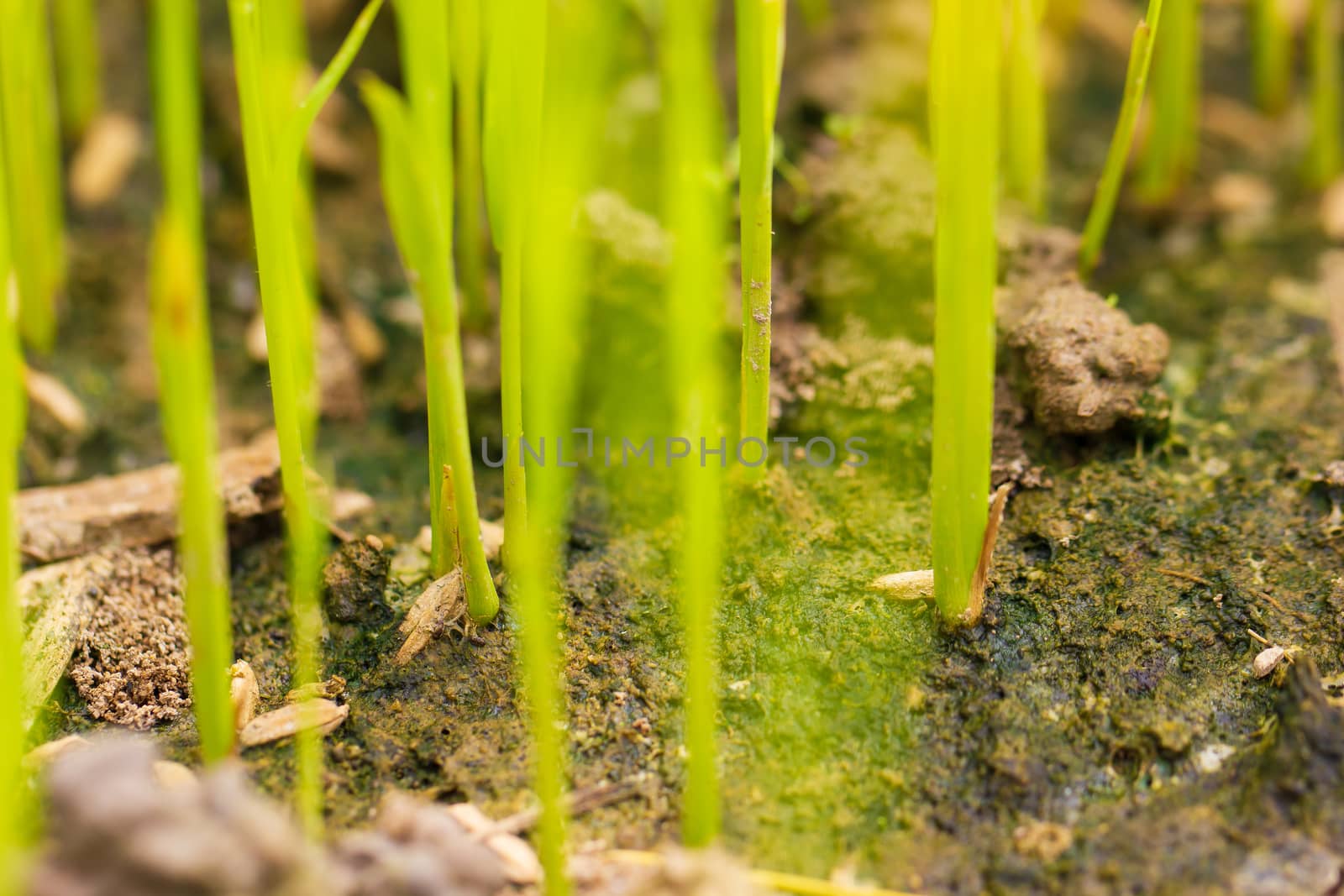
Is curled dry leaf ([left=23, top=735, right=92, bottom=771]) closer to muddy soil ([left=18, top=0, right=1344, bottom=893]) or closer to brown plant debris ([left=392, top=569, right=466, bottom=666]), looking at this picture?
muddy soil ([left=18, top=0, right=1344, bottom=893])

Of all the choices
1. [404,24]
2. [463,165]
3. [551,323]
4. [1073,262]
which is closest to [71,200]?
[463,165]

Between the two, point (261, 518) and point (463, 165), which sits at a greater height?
point (463, 165)

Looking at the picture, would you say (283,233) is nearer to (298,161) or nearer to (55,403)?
(298,161)

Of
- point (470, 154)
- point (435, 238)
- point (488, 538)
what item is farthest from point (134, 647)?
point (470, 154)

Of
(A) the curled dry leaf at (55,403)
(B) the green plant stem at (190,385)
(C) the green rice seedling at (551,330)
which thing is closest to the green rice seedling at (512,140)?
(C) the green rice seedling at (551,330)

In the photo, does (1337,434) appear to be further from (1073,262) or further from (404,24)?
(404,24)

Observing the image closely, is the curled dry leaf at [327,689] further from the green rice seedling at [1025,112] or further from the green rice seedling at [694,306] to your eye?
the green rice seedling at [1025,112]
